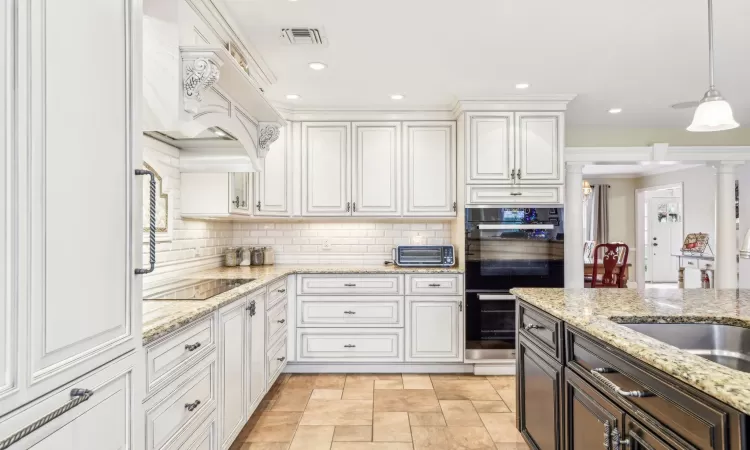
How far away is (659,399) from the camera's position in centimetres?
118

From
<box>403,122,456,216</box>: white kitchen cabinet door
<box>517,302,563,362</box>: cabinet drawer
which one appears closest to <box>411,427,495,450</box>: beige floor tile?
<box>517,302,563,362</box>: cabinet drawer

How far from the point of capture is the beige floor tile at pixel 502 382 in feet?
11.5

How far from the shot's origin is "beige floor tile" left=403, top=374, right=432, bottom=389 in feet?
11.6

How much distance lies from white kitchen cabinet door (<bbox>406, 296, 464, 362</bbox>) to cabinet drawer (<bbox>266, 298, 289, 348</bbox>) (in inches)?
41.4

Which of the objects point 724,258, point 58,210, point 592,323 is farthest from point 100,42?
point 724,258

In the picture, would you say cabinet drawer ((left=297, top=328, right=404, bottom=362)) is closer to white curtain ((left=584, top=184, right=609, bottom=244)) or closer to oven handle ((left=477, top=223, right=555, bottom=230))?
oven handle ((left=477, top=223, right=555, bottom=230))

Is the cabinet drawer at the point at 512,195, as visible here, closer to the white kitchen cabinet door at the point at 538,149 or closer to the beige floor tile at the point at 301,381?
the white kitchen cabinet door at the point at 538,149

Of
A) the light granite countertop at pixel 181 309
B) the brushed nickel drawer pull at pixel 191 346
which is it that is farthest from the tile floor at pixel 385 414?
the brushed nickel drawer pull at pixel 191 346

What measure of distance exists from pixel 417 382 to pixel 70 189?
3.18 metres

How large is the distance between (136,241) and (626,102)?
411 cm

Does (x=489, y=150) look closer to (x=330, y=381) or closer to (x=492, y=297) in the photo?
(x=492, y=297)

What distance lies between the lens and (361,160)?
13.4ft

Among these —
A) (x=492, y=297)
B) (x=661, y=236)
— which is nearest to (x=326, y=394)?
(x=492, y=297)

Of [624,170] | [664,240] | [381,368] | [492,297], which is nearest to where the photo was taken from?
[492,297]
